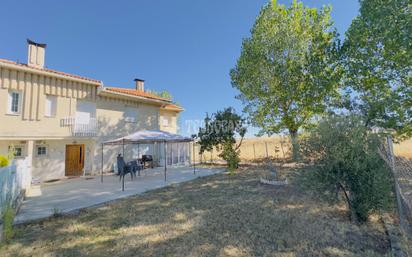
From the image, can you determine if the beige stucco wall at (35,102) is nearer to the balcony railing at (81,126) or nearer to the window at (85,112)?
the balcony railing at (81,126)

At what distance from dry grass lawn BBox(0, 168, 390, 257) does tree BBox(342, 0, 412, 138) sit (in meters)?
5.46

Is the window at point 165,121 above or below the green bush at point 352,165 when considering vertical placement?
above

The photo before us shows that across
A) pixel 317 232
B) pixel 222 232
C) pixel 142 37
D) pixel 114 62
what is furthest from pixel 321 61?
pixel 114 62

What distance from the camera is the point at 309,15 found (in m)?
16.0

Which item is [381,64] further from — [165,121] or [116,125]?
[165,121]

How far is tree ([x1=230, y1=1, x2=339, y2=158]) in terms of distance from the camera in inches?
577

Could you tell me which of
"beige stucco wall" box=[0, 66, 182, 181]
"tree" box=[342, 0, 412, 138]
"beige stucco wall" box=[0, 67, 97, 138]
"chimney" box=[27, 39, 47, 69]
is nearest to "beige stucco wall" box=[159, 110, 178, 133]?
"beige stucco wall" box=[0, 66, 182, 181]

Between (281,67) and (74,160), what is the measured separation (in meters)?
16.7

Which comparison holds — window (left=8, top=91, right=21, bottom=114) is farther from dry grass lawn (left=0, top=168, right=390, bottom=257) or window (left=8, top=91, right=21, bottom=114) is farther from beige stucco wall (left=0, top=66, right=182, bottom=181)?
dry grass lawn (left=0, top=168, right=390, bottom=257)

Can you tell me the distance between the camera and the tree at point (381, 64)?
329 inches

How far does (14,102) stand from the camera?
38.0 ft

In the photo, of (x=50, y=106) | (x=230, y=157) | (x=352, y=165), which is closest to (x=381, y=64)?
(x=352, y=165)

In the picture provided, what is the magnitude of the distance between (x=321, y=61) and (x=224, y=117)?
7460mm

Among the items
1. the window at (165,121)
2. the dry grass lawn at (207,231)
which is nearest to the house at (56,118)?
the window at (165,121)
